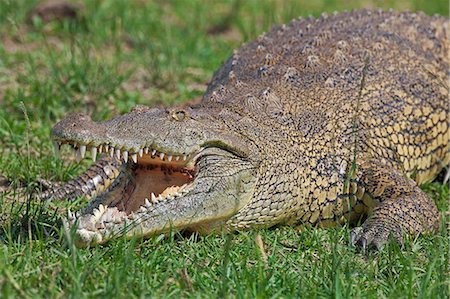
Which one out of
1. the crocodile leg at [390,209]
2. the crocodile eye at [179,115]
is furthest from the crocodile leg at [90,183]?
the crocodile leg at [390,209]

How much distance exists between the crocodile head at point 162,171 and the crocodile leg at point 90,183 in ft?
2.81

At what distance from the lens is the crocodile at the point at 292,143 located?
183 inches

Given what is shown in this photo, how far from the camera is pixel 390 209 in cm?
520

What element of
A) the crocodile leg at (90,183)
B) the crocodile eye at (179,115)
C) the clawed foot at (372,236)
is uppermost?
the crocodile eye at (179,115)

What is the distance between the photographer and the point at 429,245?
4.95 m

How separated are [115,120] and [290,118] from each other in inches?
54.2

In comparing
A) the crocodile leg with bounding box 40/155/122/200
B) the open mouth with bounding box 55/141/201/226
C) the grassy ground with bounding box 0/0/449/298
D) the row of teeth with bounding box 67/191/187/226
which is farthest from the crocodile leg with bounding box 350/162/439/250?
the crocodile leg with bounding box 40/155/122/200

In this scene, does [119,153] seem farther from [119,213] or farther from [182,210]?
[182,210]

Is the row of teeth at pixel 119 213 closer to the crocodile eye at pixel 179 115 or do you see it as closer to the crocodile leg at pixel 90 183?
the crocodile eye at pixel 179 115

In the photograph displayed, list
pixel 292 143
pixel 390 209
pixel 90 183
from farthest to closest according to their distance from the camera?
pixel 90 183, pixel 292 143, pixel 390 209

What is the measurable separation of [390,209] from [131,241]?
193 cm

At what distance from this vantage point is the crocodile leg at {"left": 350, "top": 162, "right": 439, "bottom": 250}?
16.2 ft

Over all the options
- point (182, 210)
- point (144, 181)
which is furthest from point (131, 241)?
point (144, 181)

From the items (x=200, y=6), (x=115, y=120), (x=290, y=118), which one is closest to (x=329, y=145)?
(x=290, y=118)
